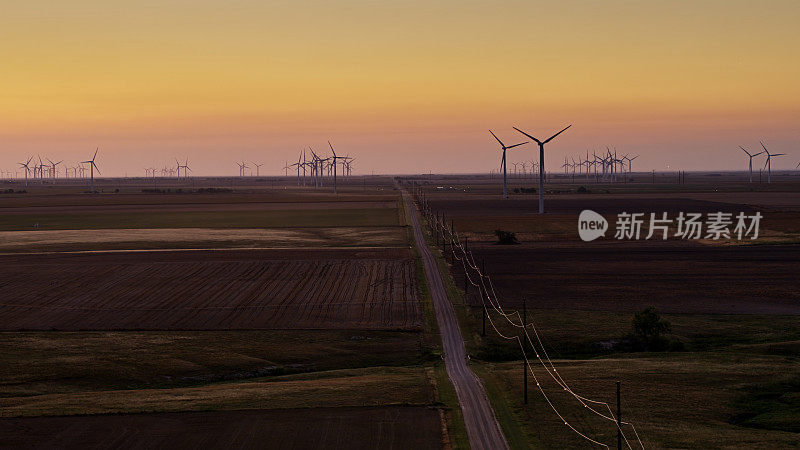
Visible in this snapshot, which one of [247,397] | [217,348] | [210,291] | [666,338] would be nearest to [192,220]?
[210,291]

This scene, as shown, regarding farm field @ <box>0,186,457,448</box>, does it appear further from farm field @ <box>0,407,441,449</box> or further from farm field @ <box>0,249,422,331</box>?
farm field @ <box>0,249,422,331</box>

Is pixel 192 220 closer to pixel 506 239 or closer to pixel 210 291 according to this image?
pixel 506 239

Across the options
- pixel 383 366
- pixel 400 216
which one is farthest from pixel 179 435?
pixel 400 216

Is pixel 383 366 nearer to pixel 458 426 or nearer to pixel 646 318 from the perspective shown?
pixel 458 426

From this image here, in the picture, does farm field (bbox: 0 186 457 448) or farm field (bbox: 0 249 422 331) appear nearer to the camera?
farm field (bbox: 0 186 457 448)

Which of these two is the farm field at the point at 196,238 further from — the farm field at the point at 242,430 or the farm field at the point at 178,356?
the farm field at the point at 242,430

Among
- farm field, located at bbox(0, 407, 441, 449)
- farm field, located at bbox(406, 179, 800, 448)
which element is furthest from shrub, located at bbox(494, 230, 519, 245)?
farm field, located at bbox(0, 407, 441, 449)

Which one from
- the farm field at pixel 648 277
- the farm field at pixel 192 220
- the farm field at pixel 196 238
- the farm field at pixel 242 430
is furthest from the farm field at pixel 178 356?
the farm field at pixel 192 220
